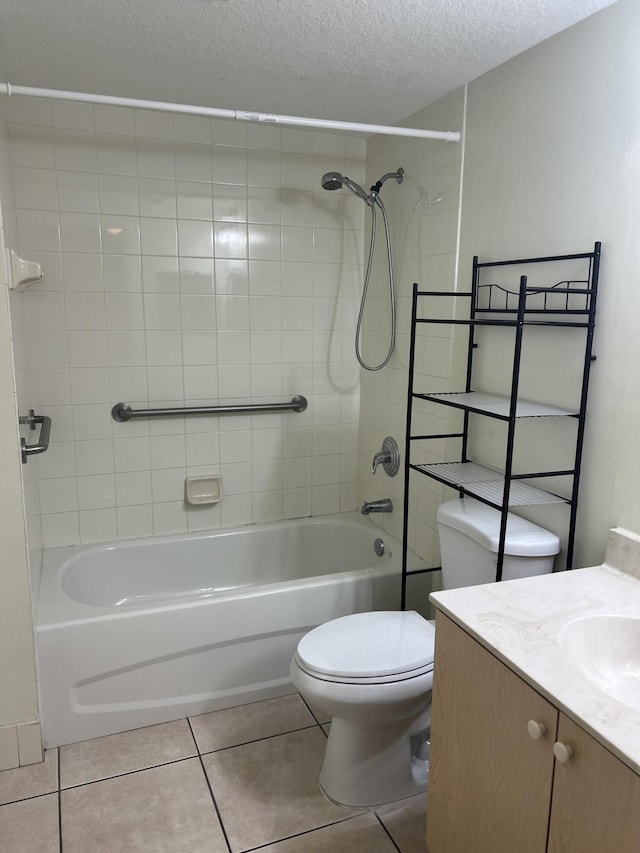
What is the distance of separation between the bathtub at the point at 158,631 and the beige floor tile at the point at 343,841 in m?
0.62

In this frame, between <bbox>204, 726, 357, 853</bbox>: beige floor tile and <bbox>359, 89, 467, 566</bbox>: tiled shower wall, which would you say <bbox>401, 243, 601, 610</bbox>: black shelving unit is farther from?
<bbox>204, 726, 357, 853</bbox>: beige floor tile

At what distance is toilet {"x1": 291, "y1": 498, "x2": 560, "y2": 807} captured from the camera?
164 cm

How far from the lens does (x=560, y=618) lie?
1.30m

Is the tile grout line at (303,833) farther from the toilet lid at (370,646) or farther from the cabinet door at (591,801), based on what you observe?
the cabinet door at (591,801)

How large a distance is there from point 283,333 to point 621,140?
1600mm

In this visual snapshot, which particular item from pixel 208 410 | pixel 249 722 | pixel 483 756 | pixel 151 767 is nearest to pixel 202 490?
pixel 208 410

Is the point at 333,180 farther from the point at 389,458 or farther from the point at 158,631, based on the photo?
the point at 158,631

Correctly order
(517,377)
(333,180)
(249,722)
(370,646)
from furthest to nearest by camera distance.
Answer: (333,180) < (249,722) < (370,646) < (517,377)

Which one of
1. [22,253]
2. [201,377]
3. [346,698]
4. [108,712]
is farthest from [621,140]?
[108,712]

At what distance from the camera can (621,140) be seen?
1.51 metres

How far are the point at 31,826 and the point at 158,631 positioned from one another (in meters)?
0.61

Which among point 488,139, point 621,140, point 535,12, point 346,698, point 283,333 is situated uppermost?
point 535,12

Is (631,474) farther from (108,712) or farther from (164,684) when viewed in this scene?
(108,712)

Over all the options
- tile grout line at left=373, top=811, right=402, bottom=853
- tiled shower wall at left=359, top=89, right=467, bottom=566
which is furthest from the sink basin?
tiled shower wall at left=359, top=89, right=467, bottom=566
